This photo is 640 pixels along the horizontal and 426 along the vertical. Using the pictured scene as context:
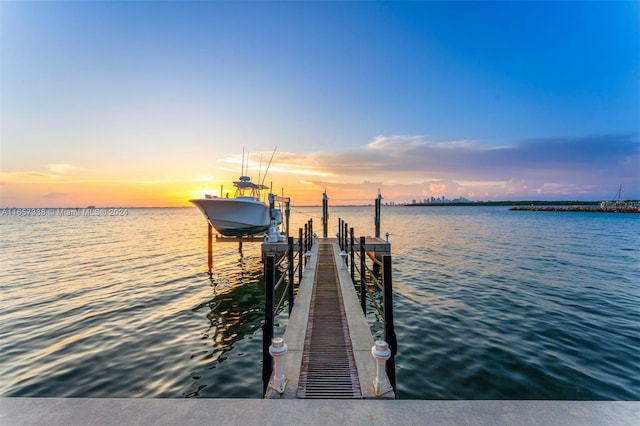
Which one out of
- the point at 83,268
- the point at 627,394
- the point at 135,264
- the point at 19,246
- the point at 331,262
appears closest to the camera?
the point at 627,394

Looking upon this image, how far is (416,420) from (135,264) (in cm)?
1999

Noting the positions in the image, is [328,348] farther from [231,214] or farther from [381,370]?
[231,214]

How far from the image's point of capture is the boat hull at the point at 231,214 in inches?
728

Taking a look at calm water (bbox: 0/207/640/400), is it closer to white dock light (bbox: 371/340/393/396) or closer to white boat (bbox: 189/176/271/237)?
white dock light (bbox: 371/340/393/396)

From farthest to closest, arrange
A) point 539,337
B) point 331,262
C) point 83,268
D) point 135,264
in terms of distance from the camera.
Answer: point 135,264
point 83,268
point 331,262
point 539,337

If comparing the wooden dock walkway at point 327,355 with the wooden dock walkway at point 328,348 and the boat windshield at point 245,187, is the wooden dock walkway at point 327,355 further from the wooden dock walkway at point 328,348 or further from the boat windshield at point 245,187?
the boat windshield at point 245,187

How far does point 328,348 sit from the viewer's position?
510cm

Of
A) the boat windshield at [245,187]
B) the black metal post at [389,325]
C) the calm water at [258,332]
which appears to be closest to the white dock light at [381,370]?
the black metal post at [389,325]

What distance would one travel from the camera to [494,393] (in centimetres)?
530

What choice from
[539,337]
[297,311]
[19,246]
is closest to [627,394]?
[539,337]

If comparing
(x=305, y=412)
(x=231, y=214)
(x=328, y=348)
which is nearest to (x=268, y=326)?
(x=328, y=348)

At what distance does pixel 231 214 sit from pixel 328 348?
50.4ft

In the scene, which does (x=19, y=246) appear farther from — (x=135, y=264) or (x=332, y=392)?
(x=332, y=392)

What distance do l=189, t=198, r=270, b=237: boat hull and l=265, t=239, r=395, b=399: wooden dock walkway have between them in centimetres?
1168
